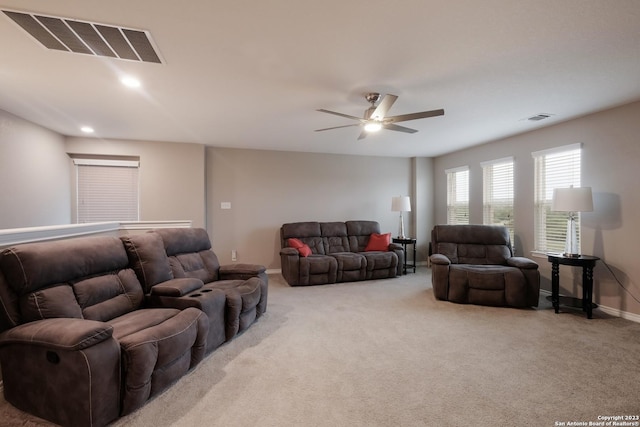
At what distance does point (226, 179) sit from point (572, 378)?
546cm

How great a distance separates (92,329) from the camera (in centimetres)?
166

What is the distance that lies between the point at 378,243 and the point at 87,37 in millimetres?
5085

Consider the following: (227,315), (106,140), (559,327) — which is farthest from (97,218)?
(559,327)

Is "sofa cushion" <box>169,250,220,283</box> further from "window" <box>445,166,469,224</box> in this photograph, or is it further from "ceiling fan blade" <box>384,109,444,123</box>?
"window" <box>445,166,469,224</box>

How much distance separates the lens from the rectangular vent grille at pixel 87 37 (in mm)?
1860

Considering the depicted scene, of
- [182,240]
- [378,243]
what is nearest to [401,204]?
[378,243]

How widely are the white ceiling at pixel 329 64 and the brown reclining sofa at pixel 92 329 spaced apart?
1584mm

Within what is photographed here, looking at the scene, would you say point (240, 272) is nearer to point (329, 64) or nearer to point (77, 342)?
point (77, 342)

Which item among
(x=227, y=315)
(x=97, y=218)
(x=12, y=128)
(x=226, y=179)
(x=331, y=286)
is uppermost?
(x=12, y=128)

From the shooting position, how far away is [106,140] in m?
4.95

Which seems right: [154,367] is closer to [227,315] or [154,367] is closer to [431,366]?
[227,315]

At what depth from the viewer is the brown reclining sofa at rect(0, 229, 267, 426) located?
1.63 metres

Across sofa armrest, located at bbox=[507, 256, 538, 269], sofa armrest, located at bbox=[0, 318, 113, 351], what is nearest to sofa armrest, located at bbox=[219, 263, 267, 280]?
sofa armrest, located at bbox=[0, 318, 113, 351]

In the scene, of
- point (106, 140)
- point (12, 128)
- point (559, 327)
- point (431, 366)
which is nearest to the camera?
point (431, 366)
